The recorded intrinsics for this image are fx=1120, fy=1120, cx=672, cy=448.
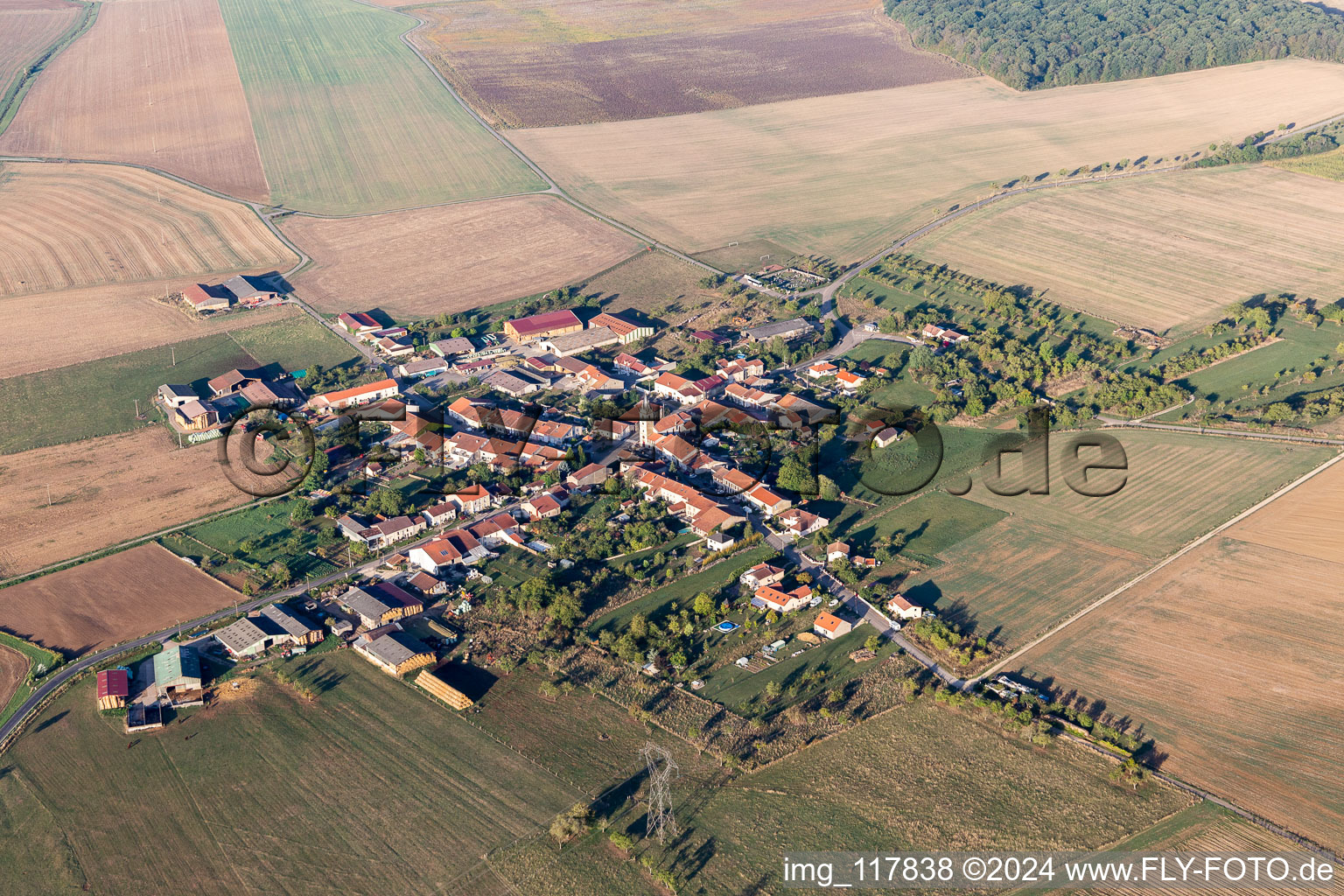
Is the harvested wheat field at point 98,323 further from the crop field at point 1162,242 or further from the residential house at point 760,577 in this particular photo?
the crop field at point 1162,242

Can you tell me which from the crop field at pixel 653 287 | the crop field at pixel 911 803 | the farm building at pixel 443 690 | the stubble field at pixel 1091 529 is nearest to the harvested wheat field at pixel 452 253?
the crop field at pixel 653 287

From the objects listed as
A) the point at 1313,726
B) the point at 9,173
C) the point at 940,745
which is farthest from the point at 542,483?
the point at 9,173

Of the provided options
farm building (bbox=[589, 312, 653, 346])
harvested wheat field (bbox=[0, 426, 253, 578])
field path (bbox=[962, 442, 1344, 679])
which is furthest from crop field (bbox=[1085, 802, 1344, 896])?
farm building (bbox=[589, 312, 653, 346])

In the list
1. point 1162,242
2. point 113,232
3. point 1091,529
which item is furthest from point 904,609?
point 113,232

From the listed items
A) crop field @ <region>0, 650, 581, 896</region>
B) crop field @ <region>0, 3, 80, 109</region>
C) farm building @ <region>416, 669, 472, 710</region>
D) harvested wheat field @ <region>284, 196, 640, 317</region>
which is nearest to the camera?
crop field @ <region>0, 650, 581, 896</region>

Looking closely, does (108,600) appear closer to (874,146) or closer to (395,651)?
(395,651)

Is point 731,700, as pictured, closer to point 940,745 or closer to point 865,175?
point 940,745

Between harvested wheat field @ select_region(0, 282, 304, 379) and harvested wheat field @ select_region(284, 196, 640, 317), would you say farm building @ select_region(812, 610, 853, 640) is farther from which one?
harvested wheat field @ select_region(0, 282, 304, 379)
